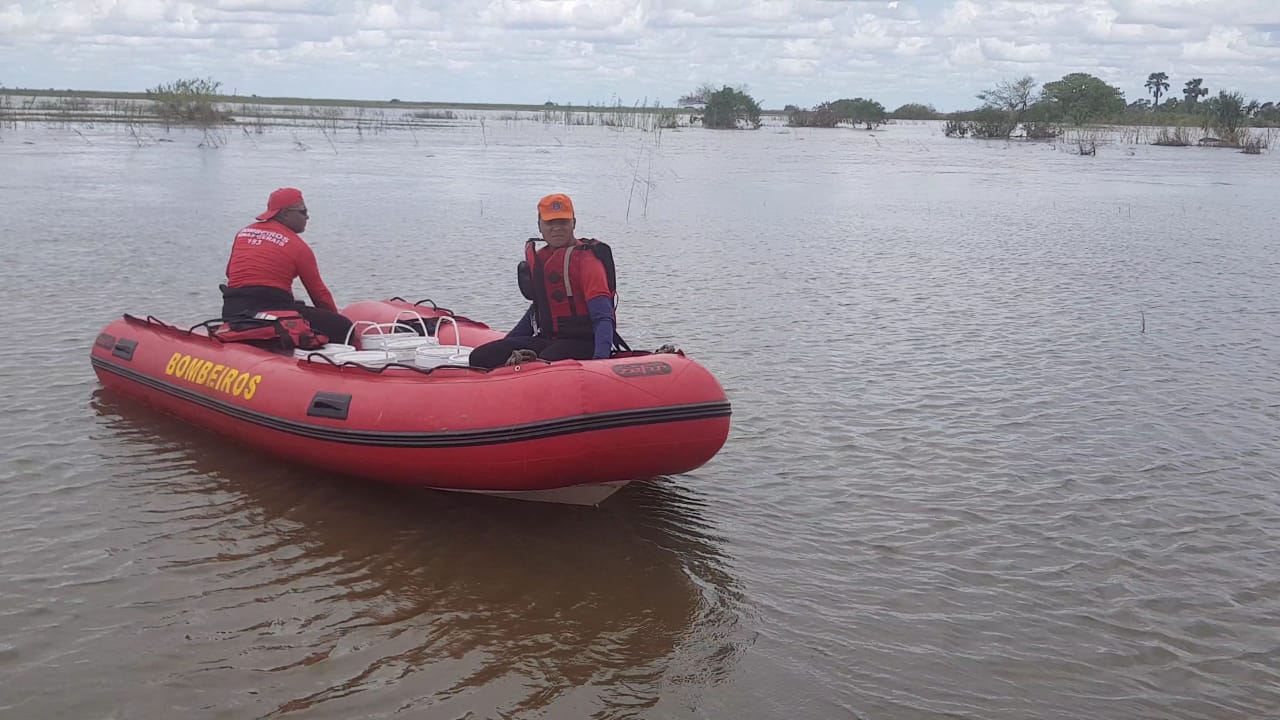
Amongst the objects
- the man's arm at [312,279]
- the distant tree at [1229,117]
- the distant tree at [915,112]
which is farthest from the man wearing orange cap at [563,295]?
the distant tree at [915,112]

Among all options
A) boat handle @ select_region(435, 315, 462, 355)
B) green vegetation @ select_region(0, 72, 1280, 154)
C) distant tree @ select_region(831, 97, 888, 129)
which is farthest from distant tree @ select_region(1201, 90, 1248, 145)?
boat handle @ select_region(435, 315, 462, 355)

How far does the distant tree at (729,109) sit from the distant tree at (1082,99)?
15126 mm

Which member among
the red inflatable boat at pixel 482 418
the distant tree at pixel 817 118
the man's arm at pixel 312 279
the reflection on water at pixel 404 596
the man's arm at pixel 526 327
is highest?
the distant tree at pixel 817 118

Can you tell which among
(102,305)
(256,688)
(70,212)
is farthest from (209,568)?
(70,212)

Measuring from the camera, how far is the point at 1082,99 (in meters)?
56.1

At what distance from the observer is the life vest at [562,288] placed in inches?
222

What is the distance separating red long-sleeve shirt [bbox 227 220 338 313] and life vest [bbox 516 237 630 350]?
172 cm

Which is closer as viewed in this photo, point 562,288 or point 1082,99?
point 562,288

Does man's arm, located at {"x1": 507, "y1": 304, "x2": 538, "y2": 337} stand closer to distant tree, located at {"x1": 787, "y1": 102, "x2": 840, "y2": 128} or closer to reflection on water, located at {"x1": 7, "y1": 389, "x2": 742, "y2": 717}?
reflection on water, located at {"x1": 7, "y1": 389, "x2": 742, "y2": 717}

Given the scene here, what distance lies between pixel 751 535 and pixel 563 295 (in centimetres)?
159

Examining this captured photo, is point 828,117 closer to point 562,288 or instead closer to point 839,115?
point 839,115

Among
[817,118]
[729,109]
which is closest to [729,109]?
[729,109]

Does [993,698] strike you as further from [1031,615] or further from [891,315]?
[891,315]

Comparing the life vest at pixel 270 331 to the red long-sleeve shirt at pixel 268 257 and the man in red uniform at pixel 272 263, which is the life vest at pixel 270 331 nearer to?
the man in red uniform at pixel 272 263
